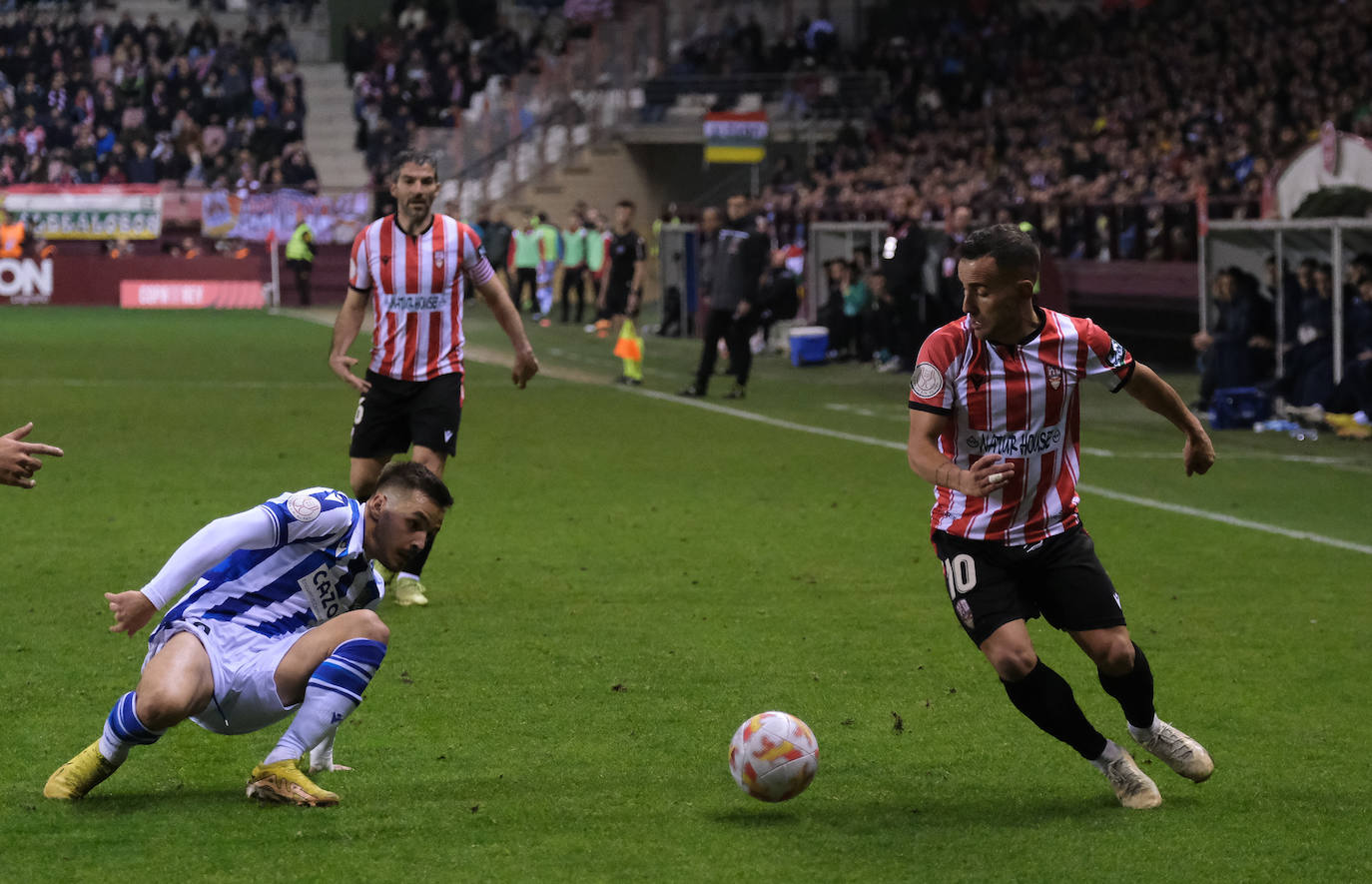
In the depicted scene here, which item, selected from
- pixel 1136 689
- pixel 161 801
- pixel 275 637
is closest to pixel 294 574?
pixel 275 637

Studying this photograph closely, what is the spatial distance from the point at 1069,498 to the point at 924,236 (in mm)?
16287

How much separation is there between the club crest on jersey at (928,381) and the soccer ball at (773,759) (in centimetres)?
103

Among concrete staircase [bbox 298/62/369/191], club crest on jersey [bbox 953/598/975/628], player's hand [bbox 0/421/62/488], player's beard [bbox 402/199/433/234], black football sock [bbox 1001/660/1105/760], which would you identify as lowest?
black football sock [bbox 1001/660/1105/760]

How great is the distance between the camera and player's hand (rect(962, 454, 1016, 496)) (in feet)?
15.4

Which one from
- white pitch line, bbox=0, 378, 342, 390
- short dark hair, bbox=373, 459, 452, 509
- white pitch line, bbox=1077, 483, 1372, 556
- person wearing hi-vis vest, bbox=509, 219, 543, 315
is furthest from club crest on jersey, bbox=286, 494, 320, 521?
person wearing hi-vis vest, bbox=509, 219, 543, 315

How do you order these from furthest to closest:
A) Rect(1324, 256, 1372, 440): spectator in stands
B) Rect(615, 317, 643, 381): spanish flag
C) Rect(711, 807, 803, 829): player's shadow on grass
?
Rect(615, 317, 643, 381): spanish flag
Rect(1324, 256, 1372, 440): spectator in stands
Rect(711, 807, 803, 829): player's shadow on grass

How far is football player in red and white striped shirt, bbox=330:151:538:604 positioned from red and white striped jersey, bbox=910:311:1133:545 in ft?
12.2

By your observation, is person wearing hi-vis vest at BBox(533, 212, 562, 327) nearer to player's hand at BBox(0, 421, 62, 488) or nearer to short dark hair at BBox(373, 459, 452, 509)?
player's hand at BBox(0, 421, 62, 488)

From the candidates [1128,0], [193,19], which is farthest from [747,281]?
[193,19]

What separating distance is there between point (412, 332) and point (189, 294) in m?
27.2

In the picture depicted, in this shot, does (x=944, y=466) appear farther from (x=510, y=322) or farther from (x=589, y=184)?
(x=589, y=184)

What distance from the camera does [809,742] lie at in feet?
17.1

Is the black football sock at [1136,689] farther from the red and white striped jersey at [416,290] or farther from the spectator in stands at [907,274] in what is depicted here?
the spectator in stands at [907,274]

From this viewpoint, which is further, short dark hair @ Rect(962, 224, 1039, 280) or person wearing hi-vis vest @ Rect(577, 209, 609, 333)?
person wearing hi-vis vest @ Rect(577, 209, 609, 333)
